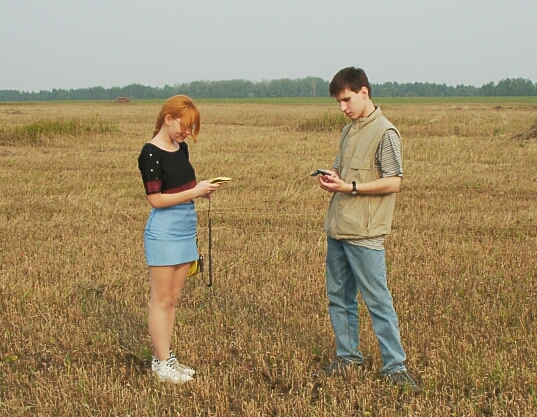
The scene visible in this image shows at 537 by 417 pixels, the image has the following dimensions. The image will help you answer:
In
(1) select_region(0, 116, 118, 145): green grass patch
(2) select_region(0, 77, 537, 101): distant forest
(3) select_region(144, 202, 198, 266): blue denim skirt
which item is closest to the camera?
(3) select_region(144, 202, 198, 266): blue denim skirt

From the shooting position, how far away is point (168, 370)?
4.73 m

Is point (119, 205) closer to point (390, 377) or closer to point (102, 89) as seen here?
point (390, 377)

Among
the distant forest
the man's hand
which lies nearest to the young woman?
the man's hand

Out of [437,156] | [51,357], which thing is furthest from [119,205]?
[437,156]

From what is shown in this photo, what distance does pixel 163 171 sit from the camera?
4484 millimetres

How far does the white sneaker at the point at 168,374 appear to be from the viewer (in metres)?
4.70

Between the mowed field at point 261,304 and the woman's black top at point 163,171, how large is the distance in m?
1.31

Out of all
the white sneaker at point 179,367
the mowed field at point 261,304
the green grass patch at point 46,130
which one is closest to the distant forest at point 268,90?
the green grass patch at point 46,130

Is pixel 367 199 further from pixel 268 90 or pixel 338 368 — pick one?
pixel 268 90

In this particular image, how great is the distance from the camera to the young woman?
14.6 ft

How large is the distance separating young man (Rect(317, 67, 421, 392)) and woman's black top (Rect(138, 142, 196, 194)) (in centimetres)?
91

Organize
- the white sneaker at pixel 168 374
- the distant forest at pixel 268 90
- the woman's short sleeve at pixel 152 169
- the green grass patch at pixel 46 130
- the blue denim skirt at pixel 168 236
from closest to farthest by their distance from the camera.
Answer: the woman's short sleeve at pixel 152 169 < the blue denim skirt at pixel 168 236 < the white sneaker at pixel 168 374 < the green grass patch at pixel 46 130 < the distant forest at pixel 268 90

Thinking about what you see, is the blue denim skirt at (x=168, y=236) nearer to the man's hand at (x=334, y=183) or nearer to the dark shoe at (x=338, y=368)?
the man's hand at (x=334, y=183)

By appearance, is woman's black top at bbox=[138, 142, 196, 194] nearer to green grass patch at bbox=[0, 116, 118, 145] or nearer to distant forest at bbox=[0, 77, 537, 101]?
green grass patch at bbox=[0, 116, 118, 145]
